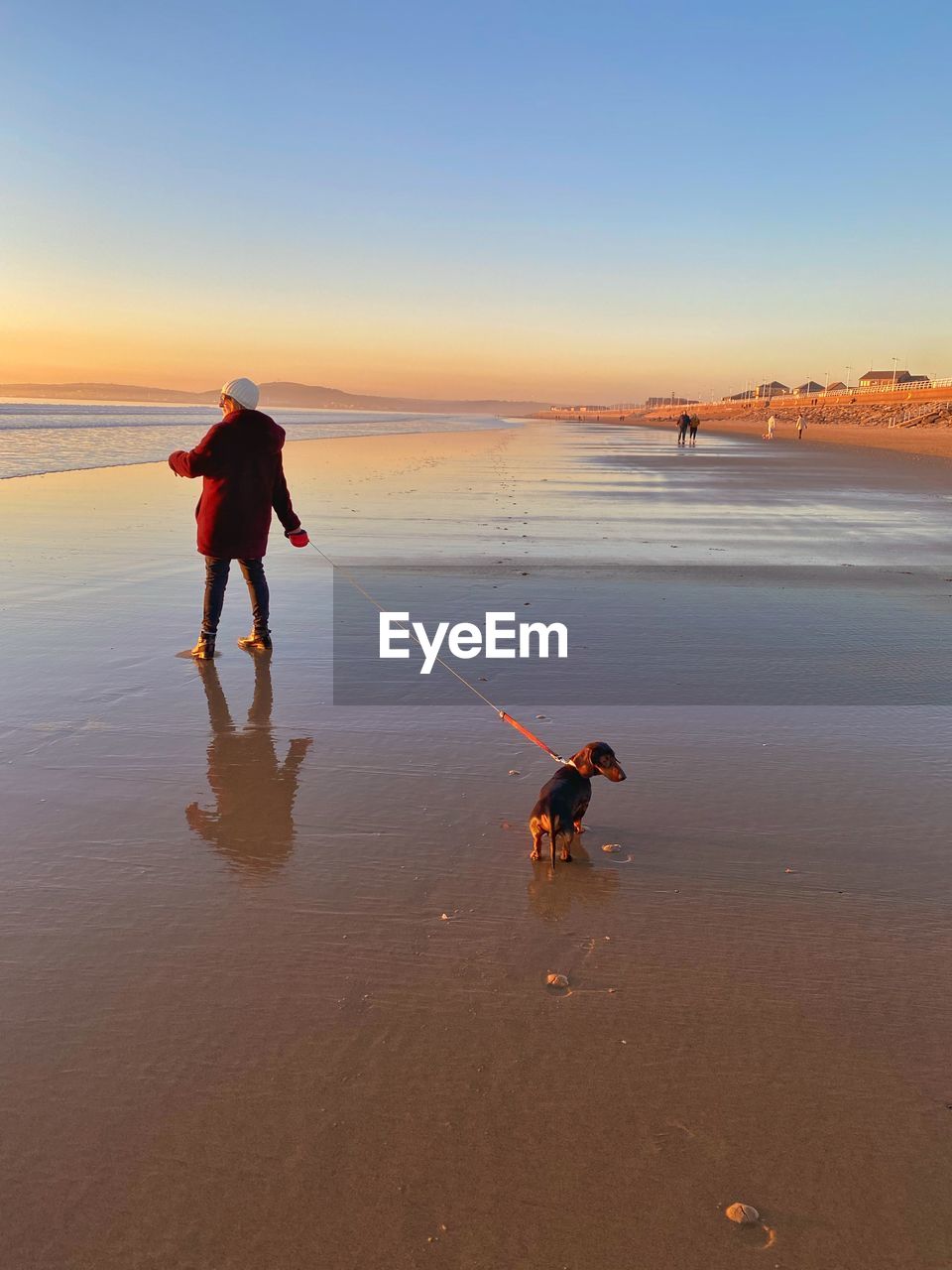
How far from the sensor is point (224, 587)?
639 cm

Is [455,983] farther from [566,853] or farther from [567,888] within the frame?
[566,853]

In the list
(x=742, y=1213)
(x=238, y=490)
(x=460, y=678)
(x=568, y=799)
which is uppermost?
(x=238, y=490)

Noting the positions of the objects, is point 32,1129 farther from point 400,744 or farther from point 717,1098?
point 400,744

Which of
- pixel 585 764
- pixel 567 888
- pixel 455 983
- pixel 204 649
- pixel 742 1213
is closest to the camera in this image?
pixel 742 1213

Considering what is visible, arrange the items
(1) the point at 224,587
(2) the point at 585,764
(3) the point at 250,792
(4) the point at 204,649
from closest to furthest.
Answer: (2) the point at 585,764 < (3) the point at 250,792 < (4) the point at 204,649 < (1) the point at 224,587

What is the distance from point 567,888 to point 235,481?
4.40 meters

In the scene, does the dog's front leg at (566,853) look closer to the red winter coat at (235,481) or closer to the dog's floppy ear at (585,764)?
the dog's floppy ear at (585,764)

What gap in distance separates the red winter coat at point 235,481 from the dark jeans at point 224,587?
2.6 inches

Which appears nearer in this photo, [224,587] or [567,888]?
[567,888]

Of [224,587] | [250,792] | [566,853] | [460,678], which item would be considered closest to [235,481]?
[224,587]

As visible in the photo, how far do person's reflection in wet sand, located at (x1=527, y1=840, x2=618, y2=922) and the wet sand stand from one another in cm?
1

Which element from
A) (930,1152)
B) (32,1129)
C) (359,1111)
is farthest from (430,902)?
(930,1152)

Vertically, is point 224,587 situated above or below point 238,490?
below

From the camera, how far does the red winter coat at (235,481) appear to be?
21.5 ft
